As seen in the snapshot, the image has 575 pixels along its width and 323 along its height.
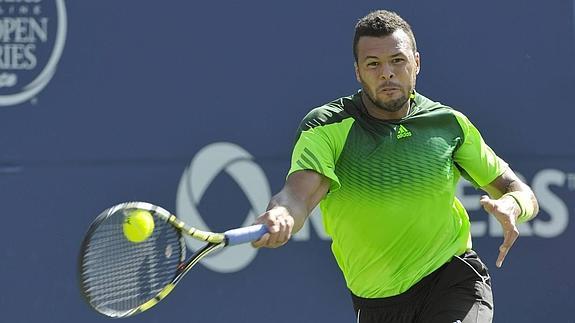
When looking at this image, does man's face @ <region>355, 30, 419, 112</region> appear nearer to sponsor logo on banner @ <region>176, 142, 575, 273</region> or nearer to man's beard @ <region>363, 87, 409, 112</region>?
man's beard @ <region>363, 87, 409, 112</region>

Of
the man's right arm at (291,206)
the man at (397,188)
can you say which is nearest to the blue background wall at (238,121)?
the man at (397,188)

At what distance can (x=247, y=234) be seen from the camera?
362 centimetres

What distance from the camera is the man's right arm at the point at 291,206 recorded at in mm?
3658

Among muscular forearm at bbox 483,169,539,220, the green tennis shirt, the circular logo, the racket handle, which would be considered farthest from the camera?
the circular logo

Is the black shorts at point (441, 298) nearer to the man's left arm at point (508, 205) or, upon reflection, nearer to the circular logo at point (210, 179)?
the man's left arm at point (508, 205)

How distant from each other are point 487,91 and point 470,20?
36 cm

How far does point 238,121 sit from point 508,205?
2.34m

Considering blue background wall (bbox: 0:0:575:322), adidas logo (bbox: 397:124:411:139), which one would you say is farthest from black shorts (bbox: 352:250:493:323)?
blue background wall (bbox: 0:0:575:322)

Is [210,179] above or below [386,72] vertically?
below

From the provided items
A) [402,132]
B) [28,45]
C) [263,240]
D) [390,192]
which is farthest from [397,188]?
[28,45]

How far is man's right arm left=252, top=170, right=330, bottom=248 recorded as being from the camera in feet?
12.0

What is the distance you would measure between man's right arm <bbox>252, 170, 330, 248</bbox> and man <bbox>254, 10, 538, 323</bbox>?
13 centimetres

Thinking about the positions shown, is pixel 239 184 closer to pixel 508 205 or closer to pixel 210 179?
pixel 210 179

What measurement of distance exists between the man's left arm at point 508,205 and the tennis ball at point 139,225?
1.04 meters
